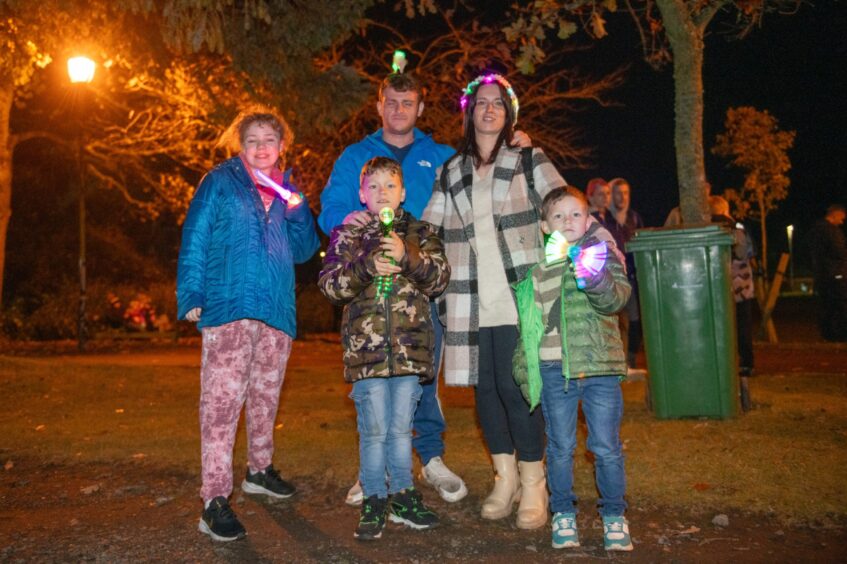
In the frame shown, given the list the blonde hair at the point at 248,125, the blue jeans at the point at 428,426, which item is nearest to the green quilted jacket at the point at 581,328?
the blue jeans at the point at 428,426

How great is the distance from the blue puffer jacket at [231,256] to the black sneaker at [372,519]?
1.09m

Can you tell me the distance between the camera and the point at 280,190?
4.66 meters

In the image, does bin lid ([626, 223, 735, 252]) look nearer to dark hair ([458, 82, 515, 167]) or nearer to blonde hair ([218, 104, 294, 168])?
A: dark hair ([458, 82, 515, 167])

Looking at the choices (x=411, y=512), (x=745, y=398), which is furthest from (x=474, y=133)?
(x=745, y=398)

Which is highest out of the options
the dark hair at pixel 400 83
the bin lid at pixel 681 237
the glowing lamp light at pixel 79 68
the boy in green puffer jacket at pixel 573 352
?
the glowing lamp light at pixel 79 68

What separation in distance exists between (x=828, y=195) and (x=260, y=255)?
33.8 metres

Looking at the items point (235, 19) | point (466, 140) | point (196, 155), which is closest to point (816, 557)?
point (466, 140)

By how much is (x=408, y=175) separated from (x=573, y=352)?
5.45 feet

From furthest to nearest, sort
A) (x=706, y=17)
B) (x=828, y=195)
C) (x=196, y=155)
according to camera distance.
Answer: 1. (x=828, y=195)
2. (x=196, y=155)
3. (x=706, y=17)

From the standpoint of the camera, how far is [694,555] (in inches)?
147

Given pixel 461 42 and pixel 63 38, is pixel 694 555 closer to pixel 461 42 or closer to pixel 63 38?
pixel 63 38

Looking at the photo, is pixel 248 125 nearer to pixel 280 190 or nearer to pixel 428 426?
pixel 280 190

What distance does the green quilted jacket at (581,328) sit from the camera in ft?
12.8

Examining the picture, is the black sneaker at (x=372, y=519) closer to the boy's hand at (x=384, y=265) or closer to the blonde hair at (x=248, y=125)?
the boy's hand at (x=384, y=265)
